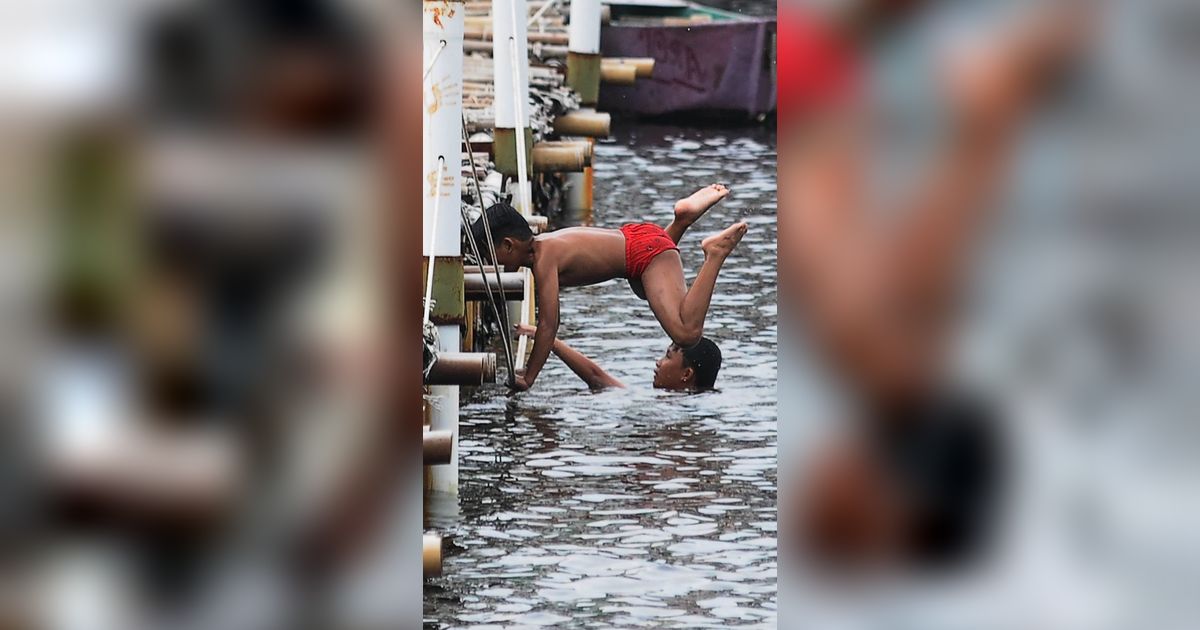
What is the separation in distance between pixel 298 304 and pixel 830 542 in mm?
964

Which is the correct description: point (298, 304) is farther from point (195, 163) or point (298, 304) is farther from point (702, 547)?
point (702, 547)

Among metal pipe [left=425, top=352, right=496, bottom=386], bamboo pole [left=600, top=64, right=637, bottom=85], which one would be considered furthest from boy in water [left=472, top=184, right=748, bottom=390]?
bamboo pole [left=600, top=64, right=637, bottom=85]

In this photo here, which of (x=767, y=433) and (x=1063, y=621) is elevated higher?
(x=1063, y=621)

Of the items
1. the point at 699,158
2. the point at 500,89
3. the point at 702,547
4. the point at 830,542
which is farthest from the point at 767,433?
the point at 699,158

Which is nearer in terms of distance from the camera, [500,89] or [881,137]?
[881,137]

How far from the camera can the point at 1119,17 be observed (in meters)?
2.96

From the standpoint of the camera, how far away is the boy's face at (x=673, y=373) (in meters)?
13.0

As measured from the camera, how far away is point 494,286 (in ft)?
38.4

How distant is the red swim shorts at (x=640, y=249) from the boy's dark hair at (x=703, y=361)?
82 cm

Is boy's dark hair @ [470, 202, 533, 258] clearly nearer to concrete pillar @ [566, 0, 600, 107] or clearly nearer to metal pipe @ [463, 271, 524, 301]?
metal pipe @ [463, 271, 524, 301]

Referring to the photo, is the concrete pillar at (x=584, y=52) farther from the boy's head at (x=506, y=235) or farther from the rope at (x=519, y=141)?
the boy's head at (x=506, y=235)

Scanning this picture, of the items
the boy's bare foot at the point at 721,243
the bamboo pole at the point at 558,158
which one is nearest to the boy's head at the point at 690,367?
the boy's bare foot at the point at 721,243

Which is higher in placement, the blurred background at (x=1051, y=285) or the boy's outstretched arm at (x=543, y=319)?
the blurred background at (x=1051, y=285)

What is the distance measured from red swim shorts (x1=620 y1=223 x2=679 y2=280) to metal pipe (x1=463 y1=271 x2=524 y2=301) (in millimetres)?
1690
